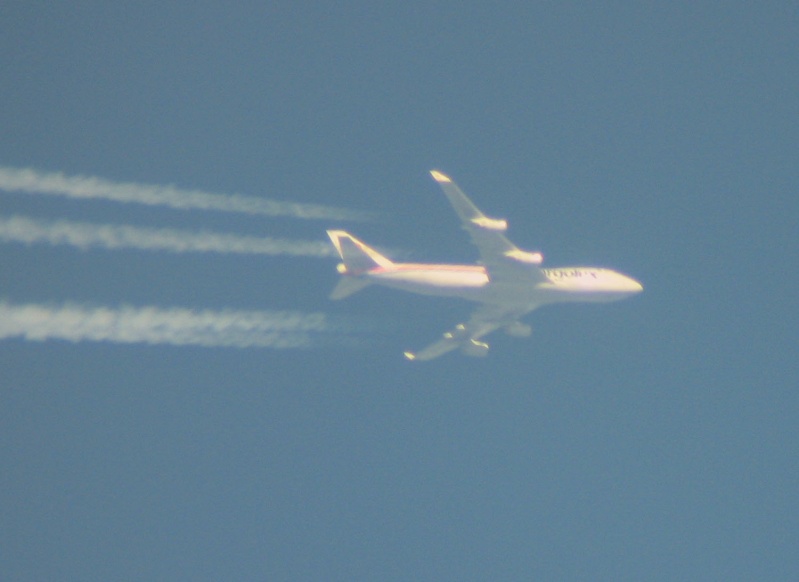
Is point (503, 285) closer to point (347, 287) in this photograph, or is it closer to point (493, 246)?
point (493, 246)

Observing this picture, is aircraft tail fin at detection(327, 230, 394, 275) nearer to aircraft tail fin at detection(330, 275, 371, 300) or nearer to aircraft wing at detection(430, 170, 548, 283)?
aircraft tail fin at detection(330, 275, 371, 300)

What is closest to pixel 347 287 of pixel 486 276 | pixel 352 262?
pixel 352 262

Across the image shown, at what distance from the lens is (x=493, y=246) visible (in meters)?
58.1

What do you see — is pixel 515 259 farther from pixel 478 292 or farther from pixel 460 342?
pixel 460 342

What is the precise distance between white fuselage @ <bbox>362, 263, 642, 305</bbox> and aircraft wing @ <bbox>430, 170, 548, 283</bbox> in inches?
24.1

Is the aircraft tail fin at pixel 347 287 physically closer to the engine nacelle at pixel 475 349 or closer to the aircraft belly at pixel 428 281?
the aircraft belly at pixel 428 281

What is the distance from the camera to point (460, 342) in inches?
2552

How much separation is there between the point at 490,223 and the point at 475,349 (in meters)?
10.2

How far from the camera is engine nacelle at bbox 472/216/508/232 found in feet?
184

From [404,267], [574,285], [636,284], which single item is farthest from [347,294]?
[636,284]

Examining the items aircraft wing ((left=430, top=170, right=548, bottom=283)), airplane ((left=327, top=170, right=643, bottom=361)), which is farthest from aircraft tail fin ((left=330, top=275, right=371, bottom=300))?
aircraft wing ((left=430, top=170, right=548, bottom=283))

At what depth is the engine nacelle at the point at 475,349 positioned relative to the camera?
64.4m

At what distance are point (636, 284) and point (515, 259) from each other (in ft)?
28.1

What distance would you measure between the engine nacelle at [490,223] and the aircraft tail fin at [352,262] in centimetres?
567
